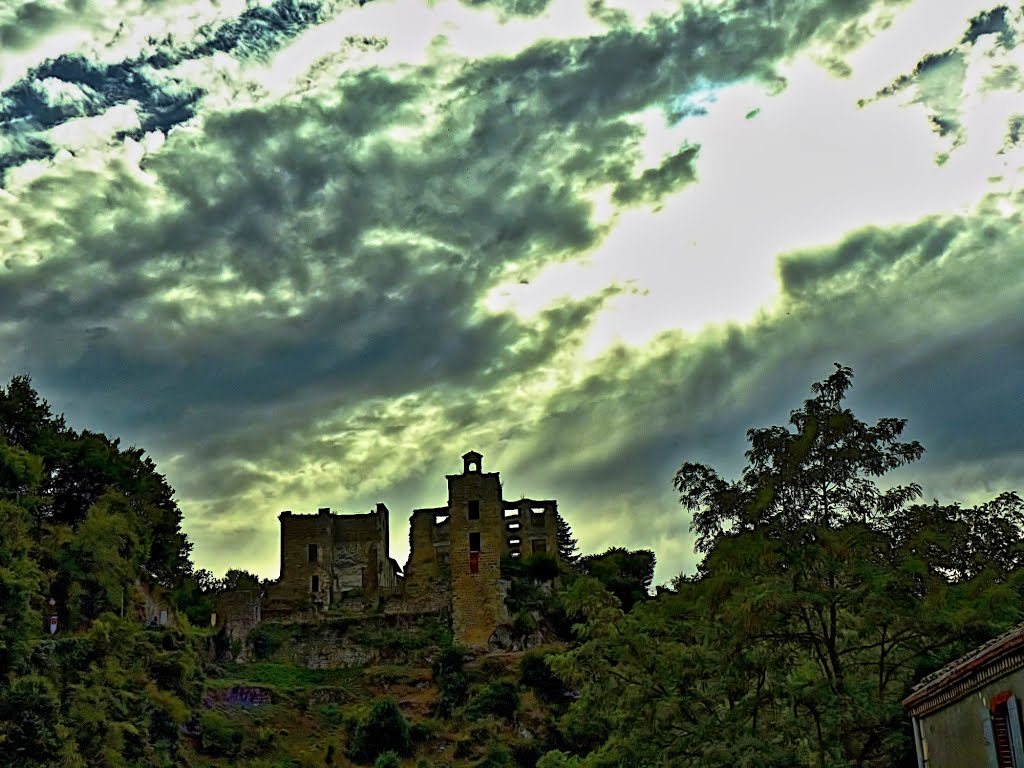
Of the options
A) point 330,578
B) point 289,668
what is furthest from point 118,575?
point 330,578

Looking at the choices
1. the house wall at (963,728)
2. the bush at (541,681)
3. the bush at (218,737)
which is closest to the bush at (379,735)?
the bush at (218,737)

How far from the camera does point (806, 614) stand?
21.7m

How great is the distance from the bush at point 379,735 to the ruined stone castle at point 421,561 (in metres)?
11.8

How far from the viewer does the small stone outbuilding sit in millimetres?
14523

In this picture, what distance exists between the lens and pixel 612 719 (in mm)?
24500

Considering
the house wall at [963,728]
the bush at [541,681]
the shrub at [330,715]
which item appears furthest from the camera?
the bush at [541,681]

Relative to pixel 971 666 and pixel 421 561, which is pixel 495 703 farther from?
pixel 971 666

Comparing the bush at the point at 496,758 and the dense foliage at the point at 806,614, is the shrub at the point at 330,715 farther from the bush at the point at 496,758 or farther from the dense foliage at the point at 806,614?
the dense foliage at the point at 806,614

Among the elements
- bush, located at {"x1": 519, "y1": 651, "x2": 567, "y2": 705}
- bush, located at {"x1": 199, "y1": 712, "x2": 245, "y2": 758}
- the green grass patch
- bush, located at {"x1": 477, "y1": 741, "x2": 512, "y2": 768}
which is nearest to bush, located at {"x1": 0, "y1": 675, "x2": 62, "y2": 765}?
bush, located at {"x1": 199, "y1": 712, "x2": 245, "y2": 758}

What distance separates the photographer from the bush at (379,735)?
51.7 m

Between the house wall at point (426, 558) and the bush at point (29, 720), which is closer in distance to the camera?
the bush at point (29, 720)

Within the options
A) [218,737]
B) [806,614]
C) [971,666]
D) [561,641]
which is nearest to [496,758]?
[218,737]

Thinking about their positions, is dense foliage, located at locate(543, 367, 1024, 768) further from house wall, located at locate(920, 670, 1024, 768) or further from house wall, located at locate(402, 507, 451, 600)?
house wall, located at locate(402, 507, 451, 600)

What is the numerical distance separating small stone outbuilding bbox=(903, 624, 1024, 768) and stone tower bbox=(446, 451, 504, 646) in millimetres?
47325
